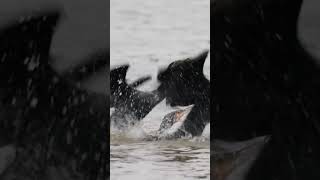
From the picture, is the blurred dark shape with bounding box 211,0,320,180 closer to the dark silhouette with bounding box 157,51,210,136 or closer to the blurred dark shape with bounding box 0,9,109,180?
the dark silhouette with bounding box 157,51,210,136

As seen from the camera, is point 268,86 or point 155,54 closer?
point 268,86

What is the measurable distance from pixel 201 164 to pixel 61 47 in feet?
3.36

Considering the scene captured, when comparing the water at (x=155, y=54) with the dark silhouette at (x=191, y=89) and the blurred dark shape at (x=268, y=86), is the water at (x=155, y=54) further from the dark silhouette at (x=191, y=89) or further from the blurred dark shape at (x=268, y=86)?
the blurred dark shape at (x=268, y=86)

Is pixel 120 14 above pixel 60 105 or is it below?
above

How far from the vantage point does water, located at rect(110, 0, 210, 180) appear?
255cm

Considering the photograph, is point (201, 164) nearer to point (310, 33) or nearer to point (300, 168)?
point (300, 168)

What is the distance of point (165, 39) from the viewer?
257 centimetres

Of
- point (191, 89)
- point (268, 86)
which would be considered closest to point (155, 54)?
point (191, 89)

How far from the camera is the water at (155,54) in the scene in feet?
8.36

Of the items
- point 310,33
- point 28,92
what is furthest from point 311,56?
point 28,92

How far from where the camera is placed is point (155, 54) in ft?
8.42

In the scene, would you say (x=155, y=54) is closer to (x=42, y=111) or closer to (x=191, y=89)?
(x=191, y=89)

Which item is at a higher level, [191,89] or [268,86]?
[268,86]

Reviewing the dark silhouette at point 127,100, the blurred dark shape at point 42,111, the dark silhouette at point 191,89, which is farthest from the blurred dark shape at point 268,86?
the blurred dark shape at point 42,111
